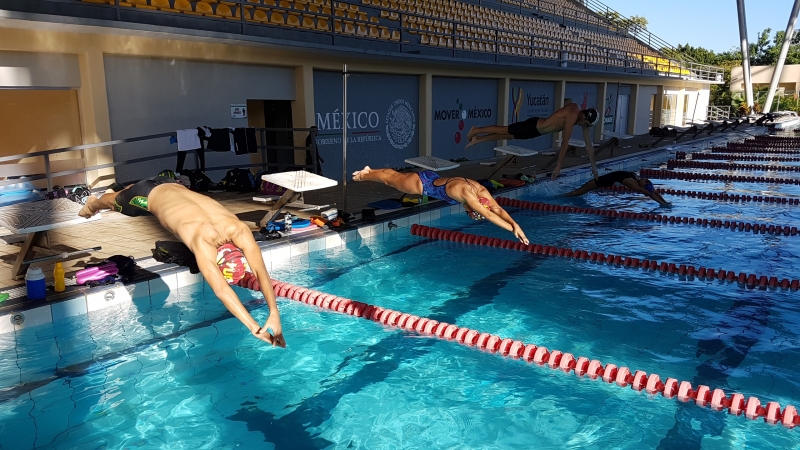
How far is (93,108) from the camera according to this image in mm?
7980

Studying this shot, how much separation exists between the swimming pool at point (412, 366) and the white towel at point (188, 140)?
3.03m

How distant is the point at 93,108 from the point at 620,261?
7.09 m

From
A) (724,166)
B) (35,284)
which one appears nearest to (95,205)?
(35,284)

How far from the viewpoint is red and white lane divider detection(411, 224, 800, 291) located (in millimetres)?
6043

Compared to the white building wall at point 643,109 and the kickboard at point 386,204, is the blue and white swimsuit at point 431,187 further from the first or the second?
the white building wall at point 643,109

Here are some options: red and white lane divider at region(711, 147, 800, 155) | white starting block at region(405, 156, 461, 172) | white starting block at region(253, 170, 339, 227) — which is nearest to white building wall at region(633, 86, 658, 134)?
red and white lane divider at region(711, 147, 800, 155)

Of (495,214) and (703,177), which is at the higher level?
(495,214)

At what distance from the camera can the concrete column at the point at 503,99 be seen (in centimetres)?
1672

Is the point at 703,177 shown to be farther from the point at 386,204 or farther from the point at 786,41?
the point at 786,41

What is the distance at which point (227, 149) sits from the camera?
8.91 meters

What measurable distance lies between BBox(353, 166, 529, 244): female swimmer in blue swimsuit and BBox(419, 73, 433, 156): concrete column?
7672 mm

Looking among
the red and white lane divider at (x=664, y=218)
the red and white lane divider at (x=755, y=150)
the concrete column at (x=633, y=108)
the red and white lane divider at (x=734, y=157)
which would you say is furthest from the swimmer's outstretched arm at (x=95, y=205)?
the concrete column at (x=633, y=108)

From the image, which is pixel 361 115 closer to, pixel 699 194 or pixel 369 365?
pixel 699 194

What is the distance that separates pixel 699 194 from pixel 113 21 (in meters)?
10.2
